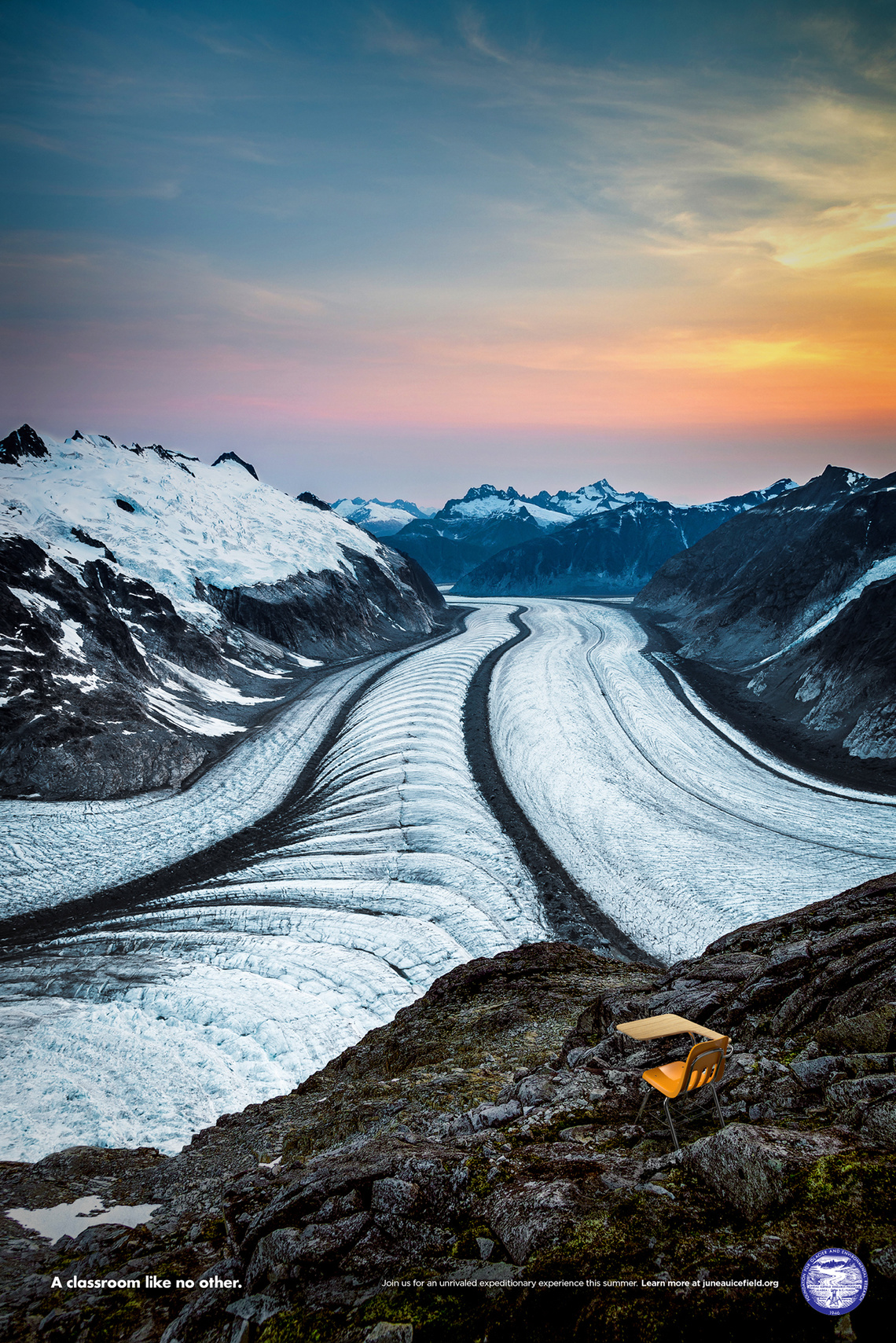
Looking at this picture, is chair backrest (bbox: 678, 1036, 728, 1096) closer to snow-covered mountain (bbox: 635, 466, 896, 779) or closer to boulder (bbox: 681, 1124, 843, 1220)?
boulder (bbox: 681, 1124, 843, 1220)

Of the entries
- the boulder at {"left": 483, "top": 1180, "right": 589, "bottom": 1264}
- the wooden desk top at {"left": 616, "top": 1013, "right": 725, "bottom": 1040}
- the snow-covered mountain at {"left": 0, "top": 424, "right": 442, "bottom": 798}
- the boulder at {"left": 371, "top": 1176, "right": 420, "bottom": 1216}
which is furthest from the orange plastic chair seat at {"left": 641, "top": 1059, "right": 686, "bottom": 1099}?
the snow-covered mountain at {"left": 0, "top": 424, "right": 442, "bottom": 798}

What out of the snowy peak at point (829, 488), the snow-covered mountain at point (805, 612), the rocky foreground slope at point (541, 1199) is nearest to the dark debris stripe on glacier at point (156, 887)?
the rocky foreground slope at point (541, 1199)

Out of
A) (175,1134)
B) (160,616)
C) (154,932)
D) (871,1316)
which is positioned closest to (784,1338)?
(871,1316)

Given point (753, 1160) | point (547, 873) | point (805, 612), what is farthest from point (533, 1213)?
point (805, 612)

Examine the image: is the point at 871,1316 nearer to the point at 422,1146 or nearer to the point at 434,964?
the point at 422,1146

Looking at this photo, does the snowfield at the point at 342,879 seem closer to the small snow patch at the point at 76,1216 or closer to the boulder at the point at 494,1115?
the small snow patch at the point at 76,1216

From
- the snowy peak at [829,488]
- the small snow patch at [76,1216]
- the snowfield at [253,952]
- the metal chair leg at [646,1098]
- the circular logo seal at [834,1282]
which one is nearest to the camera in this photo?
the circular logo seal at [834,1282]
